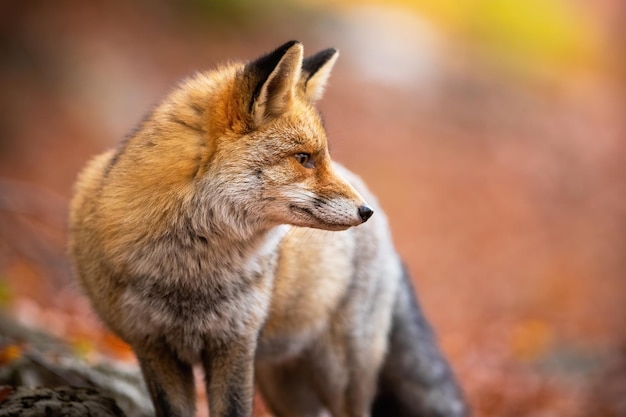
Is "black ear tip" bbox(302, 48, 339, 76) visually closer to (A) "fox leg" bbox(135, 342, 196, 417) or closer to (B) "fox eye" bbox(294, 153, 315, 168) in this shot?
(B) "fox eye" bbox(294, 153, 315, 168)

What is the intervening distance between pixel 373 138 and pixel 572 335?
7.07m

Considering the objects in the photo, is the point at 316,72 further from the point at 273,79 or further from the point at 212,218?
the point at 212,218

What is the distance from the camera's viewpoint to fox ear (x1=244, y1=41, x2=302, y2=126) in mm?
4344

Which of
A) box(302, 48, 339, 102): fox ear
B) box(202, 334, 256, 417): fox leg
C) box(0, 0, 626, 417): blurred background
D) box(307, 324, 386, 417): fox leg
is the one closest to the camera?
box(202, 334, 256, 417): fox leg

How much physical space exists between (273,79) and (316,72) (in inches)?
25.5

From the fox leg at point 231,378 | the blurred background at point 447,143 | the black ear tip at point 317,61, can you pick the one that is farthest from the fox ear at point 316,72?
the blurred background at point 447,143

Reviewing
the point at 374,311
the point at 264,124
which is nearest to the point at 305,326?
the point at 374,311

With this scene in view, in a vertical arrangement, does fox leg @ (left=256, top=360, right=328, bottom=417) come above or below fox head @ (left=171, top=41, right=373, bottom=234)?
below

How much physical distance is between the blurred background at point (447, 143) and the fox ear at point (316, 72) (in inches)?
132

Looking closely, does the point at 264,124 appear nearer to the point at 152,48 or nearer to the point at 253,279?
the point at 253,279

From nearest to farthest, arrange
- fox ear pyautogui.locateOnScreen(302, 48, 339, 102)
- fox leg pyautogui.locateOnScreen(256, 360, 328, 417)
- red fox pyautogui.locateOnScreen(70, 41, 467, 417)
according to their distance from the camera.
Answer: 1. red fox pyautogui.locateOnScreen(70, 41, 467, 417)
2. fox ear pyautogui.locateOnScreen(302, 48, 339, 102)
3. fox leg pyautogui.locateOnScreen(256, 360, 328, 417)

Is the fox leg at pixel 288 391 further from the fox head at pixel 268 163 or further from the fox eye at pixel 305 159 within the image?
the fox eye at pixel 305 159

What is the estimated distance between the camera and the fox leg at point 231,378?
4.70 meters

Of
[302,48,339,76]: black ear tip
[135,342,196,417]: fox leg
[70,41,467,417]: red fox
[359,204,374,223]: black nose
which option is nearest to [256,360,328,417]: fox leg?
[70,41,467,417]: red fox
